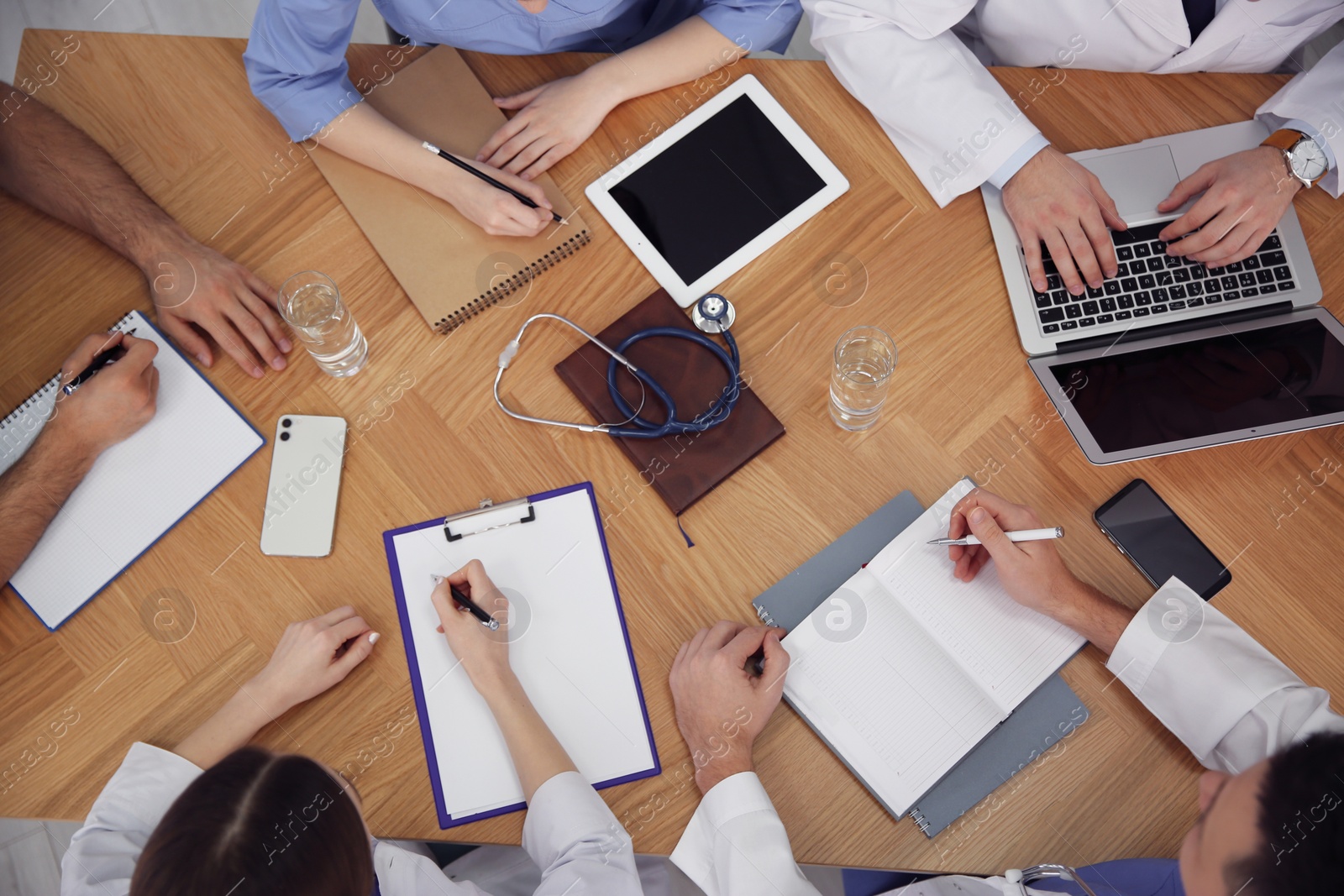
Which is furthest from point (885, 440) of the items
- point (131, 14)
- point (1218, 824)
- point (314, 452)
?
point (131, 14)

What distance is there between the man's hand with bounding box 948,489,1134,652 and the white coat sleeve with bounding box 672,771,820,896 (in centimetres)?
41

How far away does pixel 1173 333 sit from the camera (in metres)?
1.15

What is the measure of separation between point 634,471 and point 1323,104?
1.13m

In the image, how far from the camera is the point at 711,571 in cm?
111

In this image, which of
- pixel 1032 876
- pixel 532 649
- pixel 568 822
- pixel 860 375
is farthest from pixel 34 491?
pixel 1032 876

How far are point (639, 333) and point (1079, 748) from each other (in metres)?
0.78

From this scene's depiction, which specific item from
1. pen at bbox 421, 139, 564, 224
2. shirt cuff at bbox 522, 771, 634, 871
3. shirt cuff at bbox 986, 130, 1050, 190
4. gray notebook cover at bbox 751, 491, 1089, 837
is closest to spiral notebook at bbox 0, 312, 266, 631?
pen at bbox 421, 139, 564, 224

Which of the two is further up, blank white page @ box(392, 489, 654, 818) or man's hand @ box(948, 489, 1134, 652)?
blank white page @ box(392, 489, 654, 818)

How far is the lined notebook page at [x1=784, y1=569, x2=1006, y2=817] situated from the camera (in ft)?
3.36

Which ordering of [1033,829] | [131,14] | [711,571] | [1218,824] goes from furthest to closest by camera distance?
[131,14] < [711,571] < [1033,829] < [1218,824]

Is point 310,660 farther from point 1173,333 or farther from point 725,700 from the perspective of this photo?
point 1173,333

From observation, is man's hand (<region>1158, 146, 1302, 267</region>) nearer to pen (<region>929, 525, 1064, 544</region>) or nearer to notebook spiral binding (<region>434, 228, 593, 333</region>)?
pen (<region>929, 525, 1064, 544</region>)

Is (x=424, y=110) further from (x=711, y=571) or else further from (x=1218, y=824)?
(x=1218, y=824)

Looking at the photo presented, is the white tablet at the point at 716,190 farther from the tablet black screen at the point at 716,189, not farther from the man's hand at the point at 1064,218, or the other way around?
the man's hand at the point at 1064,218
